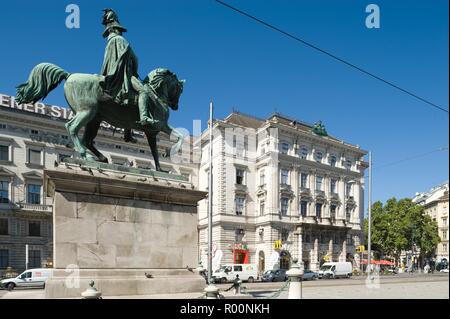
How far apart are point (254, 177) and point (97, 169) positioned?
53781 millimetres

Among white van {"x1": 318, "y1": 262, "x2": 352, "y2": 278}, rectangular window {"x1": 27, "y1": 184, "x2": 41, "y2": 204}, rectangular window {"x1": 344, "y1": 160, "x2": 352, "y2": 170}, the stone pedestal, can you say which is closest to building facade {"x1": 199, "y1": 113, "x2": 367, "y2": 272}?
rectangular window {"x1": 344, "y1": 160, "x2": 352, "y2": 170}

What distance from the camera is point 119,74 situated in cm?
1267

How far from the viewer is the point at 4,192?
159 ft

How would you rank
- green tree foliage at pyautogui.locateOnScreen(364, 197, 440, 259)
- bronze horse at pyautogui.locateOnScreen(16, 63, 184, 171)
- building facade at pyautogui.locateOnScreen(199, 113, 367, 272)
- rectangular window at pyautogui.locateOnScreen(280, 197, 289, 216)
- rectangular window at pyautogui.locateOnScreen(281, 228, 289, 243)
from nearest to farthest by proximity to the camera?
bronze horse at pyautogui.locateOnScreen(16, 63, 184, 171)
building facade at pyautogui.locateOnScreen(199, 113, 367, 272)
rectangular window at pyautogui.locateOnScreen(281, 228, 289, 243)
rectangular window at pyautogui.locateOnScreen(280, 197, 289, 216)
green tree foliage at pyautogui.locateOnScreen(364, 197, 440, 259)

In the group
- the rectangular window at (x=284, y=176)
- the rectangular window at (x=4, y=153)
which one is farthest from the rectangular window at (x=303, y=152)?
the rectangular window at (x=4, y=153)

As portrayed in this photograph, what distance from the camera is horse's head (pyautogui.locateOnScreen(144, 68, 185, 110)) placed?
13.7 metres

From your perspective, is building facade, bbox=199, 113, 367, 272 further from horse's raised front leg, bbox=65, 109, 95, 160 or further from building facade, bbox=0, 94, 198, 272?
horse's raised front leg, bbox=65, 109, 95, 160

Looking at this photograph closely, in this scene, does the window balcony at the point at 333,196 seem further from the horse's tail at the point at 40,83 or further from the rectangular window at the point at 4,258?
the horse's tail at the point at 40,83

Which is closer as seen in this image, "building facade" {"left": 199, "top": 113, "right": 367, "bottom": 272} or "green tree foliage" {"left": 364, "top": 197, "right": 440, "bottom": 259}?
"building facade" {"left": 199, "top": 113, "right": 367, "bottom": 272}

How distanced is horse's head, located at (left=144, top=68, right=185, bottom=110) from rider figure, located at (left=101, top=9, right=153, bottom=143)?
74 centimetres

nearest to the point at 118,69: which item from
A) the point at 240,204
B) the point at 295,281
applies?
the point at 295,281

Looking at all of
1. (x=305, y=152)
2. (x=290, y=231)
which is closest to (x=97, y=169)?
(x=290, y=231)

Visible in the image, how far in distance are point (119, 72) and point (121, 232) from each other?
4.56 m

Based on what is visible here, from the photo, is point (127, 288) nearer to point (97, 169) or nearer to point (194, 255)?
point (194, 255)
